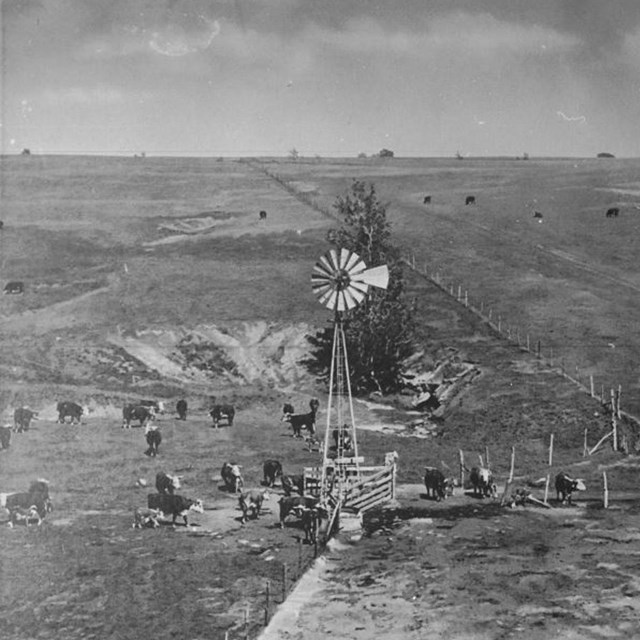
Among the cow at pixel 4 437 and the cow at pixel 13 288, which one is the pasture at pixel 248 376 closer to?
the cow at pixel 4 437

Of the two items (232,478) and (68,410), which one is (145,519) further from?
(68,410)

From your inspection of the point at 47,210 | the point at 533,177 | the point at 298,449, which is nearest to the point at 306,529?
the point at 298,449

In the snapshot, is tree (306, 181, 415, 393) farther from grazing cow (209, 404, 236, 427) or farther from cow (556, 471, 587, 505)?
cow (556, 471, 587, 505)

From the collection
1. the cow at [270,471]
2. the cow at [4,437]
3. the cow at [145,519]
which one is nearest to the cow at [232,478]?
the cow at [270,471]

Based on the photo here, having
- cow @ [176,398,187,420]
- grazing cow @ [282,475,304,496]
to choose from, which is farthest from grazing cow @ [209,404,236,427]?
grazing cow @ [282,475,304,496]

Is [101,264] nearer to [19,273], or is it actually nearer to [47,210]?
[19,273]

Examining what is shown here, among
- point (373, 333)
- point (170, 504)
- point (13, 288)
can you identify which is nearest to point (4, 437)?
point (170, 504)
